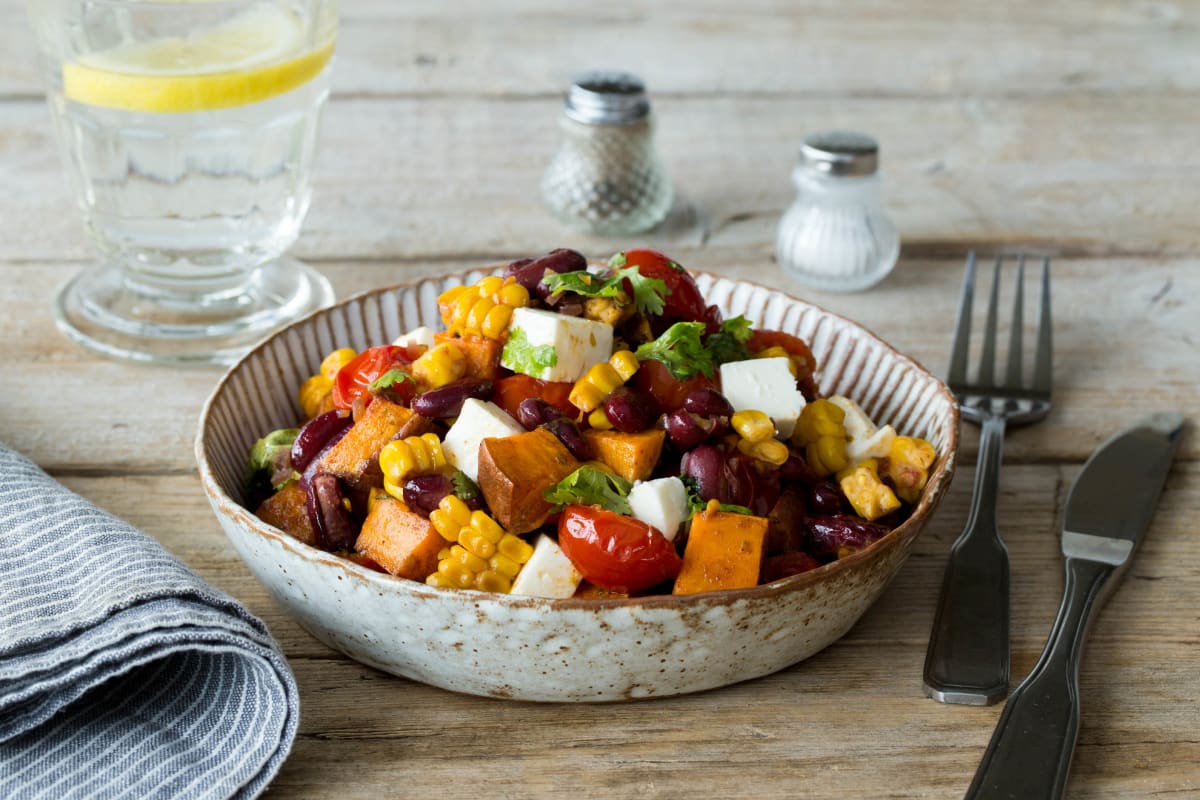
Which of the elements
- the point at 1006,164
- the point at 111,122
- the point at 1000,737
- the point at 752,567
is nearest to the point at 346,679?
the point at 752,567

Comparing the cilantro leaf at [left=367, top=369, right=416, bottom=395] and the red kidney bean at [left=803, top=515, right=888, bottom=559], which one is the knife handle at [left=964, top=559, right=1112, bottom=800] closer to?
the red kidney bean at [left=803, top=515, right=888, bottom=559]

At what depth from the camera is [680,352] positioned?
185 centimetres

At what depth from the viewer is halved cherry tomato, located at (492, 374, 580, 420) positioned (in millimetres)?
1840

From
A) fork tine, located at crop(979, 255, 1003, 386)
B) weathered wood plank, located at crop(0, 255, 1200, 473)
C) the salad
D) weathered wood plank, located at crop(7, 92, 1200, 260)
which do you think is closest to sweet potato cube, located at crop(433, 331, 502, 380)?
the salad

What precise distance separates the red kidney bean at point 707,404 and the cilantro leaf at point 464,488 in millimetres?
307

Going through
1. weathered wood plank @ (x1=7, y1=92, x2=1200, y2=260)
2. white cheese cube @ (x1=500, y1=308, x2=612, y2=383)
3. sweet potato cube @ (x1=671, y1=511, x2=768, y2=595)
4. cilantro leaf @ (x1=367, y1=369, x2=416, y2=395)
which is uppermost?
white cheese cube @ (x1=500, y1=308, x2=612, y2=383)

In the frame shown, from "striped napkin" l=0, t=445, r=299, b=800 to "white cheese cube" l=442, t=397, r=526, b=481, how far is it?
33 centimetres

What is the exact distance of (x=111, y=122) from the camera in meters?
2.50

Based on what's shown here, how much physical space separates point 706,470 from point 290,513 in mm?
579

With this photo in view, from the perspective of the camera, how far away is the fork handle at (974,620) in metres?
1.71

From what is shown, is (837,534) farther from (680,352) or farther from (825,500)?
(680,352)

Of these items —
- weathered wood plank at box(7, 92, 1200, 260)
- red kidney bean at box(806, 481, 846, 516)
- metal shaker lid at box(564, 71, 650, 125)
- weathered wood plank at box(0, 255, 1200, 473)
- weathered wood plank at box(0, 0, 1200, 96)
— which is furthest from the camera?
weathered wood plank at box(0, 0, 1200, 96)

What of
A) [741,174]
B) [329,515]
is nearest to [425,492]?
[329,515]

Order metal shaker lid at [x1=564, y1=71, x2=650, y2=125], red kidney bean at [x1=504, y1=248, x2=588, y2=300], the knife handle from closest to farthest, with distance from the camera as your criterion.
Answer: the knife handle, red kidney bean at [x1=504, y1=248, x2=588, y2=300], metal shaker lid at [x1=564, y1=71, x2=650, y2=125]
